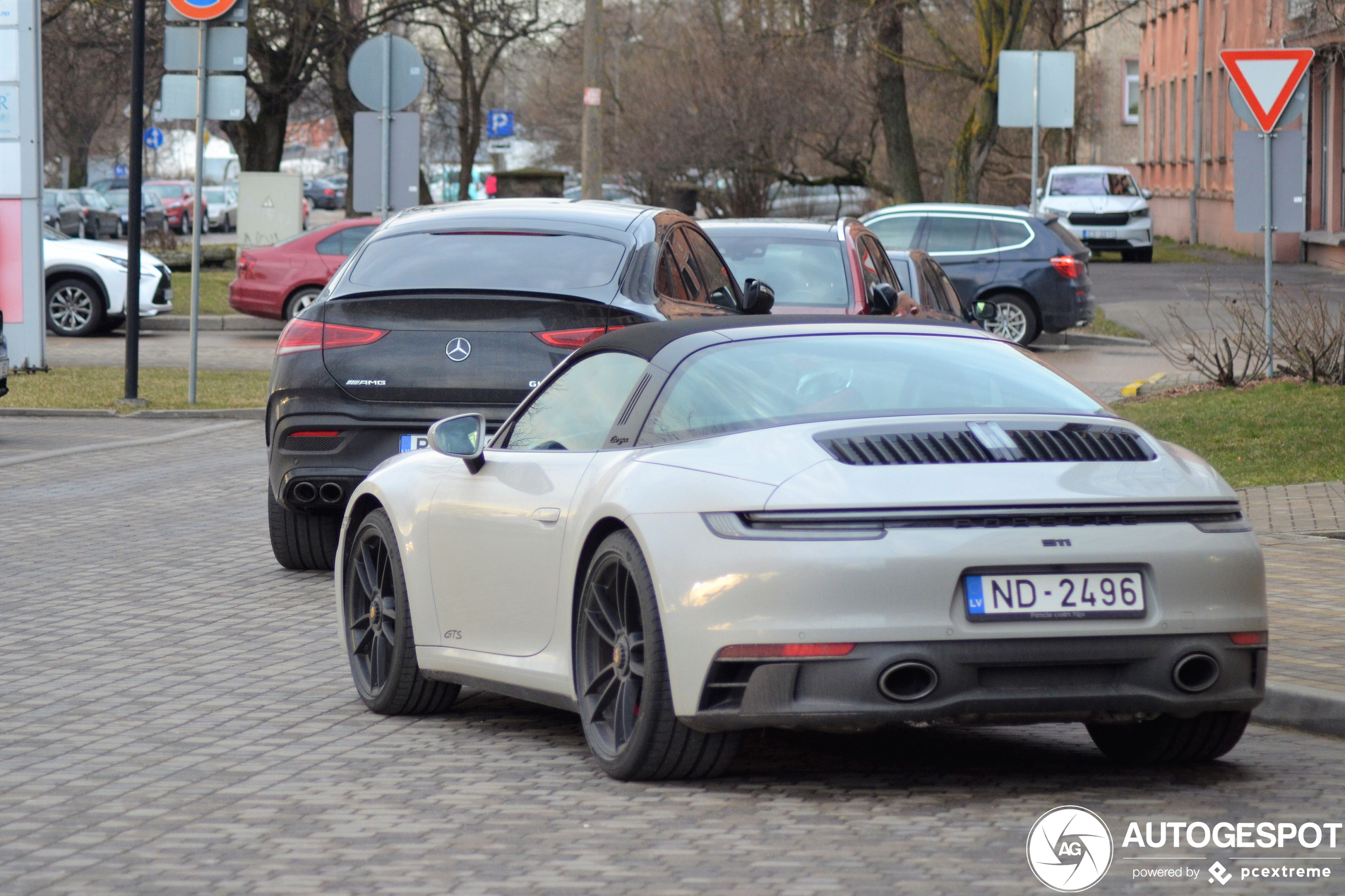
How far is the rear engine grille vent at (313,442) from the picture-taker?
9.11m

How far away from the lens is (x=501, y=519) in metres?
6.17

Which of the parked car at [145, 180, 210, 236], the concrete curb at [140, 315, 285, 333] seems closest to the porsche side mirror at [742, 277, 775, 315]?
the concrete curb at [140, 315, 285, 333]

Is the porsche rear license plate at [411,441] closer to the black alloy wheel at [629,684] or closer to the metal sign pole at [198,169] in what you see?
the black alloy wheel at [629,684]

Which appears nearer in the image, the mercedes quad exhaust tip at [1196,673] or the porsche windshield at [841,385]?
the mercedes quad exhaust tip at [1196,673]

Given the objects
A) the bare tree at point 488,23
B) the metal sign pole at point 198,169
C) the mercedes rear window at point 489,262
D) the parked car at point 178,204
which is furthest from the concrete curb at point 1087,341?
the parked car at point 178,204

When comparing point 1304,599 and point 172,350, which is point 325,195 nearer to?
point 172,350

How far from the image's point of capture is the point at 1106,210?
140ft

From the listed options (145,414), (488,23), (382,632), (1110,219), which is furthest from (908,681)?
(1110,219)

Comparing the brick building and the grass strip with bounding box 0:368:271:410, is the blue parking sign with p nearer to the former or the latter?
the brick building

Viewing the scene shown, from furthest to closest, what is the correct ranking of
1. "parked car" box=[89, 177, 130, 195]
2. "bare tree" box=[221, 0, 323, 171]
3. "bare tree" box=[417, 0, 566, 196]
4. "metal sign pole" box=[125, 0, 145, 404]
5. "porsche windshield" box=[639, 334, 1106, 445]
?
"parked car" box=[89, 177, 130, 195]
"bare tree" box=[417, 0, 566, 196]
"bare tree" box=[221, 0, 323, 171]
"metal sign pole" box=[125, 0, 145, 404]
"porsche windshield" box=[639, 334, 1106, 445]

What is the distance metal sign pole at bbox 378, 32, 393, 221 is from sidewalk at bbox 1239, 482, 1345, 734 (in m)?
9.11

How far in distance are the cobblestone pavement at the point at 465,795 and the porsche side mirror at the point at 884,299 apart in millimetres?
4392

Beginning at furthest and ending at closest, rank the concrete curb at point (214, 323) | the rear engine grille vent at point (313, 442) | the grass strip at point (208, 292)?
the grass strip at point (208, 292) < the concrete curb at point (214, 323) < the rear engine grille vent at point (313, 442)

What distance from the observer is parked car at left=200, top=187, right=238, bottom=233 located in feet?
235
